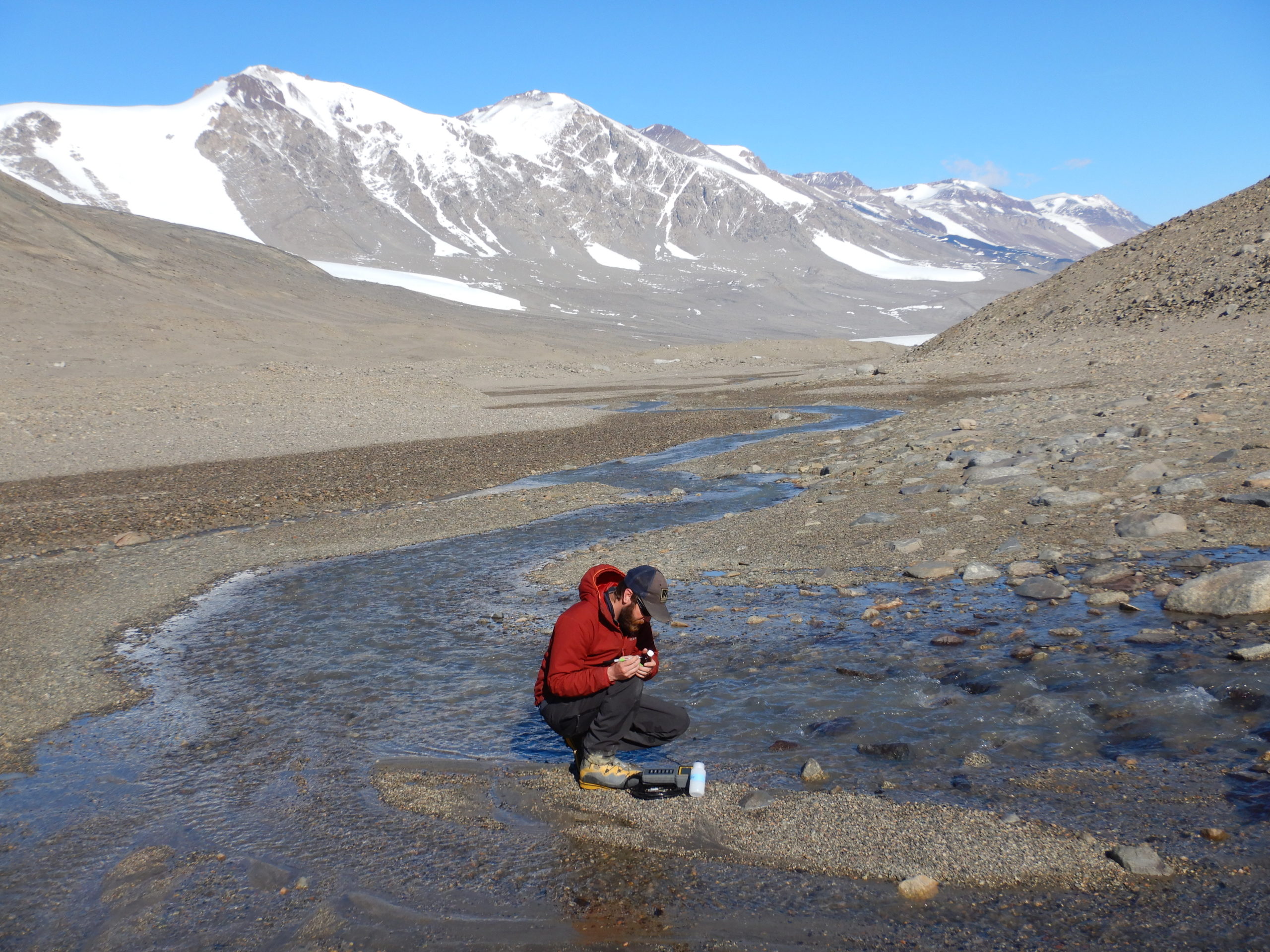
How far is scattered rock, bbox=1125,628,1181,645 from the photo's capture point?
7.23 meters

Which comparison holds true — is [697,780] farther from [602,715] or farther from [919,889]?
[919,889]

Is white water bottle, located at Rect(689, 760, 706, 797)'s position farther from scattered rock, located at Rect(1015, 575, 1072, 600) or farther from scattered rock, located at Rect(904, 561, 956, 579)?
scattered rock, located at Rect(904, 561, 956, 579)

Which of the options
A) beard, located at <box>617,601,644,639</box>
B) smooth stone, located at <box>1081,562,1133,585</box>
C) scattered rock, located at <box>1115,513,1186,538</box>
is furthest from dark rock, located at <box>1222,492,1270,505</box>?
beard, located at <box>617,601,644,639</box>

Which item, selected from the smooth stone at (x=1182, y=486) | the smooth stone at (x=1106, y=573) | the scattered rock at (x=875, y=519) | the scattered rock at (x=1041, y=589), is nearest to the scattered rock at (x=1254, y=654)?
the scattered rock at (x=1041, y=589)

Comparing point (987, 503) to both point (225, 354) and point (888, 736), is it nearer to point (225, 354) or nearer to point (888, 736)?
point (888, 736)

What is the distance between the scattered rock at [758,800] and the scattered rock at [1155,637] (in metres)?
3.56

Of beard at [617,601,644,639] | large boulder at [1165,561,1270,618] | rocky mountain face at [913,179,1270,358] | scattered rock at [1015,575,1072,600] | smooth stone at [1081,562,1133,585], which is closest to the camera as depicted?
beard at [617,601,644,639]

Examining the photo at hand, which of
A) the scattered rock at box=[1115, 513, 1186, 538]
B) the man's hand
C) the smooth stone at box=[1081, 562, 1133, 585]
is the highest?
the scattered rock at box=[1115, 513, 1186, 538]

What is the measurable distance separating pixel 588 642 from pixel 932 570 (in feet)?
17.5

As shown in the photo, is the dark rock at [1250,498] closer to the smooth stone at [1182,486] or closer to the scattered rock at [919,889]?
the smooth stone at [1182,486]

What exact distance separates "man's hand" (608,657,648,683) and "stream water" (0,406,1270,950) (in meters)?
0.91

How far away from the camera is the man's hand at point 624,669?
551 cm

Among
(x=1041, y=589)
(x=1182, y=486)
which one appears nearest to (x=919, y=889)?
(x=1041, y=589)

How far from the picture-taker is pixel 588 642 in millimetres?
5586
